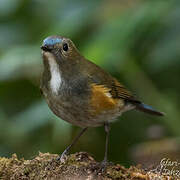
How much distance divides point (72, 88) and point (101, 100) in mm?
378

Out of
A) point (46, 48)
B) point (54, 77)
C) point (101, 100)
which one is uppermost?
point (46, 48)

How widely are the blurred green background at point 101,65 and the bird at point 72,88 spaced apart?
0.63 feet

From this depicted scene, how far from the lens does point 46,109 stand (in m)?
5.57

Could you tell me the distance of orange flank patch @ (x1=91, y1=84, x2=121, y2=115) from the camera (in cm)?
517

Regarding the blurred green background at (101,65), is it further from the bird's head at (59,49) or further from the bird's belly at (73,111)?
the bird's belly at (73,111)

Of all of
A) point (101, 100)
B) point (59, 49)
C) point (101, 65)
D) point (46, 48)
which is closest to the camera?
point (46, 48)

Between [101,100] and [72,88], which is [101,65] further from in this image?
[72,88]

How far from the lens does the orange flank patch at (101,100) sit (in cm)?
517

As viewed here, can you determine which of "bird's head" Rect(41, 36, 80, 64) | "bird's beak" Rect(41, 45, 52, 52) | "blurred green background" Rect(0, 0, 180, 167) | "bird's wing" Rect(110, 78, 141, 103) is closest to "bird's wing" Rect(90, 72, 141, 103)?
"bird's wing" Rect(110, 78, 141, 103)

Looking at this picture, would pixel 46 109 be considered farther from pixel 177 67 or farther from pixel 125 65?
pixel 177 67

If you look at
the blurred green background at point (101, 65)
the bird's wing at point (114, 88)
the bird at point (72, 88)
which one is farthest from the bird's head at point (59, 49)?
the bird's wing at point (114, 88)

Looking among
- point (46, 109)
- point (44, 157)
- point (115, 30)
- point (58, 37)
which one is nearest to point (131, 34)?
point (115, 30)

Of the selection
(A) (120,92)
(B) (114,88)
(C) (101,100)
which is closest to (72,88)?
(C) (101,100)

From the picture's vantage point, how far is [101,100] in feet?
17.3
